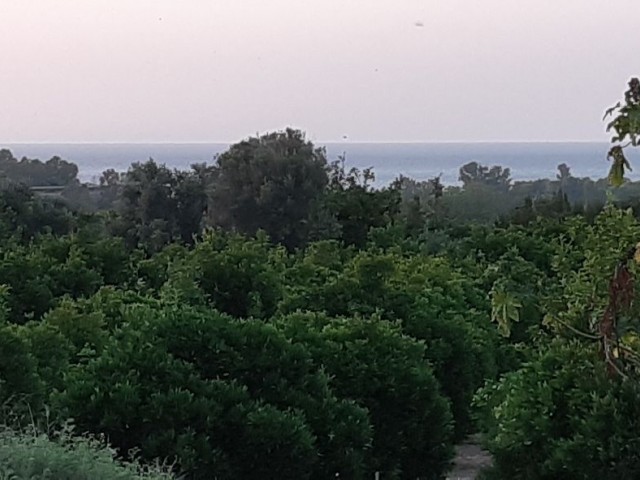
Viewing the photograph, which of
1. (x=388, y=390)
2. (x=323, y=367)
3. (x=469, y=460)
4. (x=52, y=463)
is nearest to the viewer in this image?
(x=52, y=463)

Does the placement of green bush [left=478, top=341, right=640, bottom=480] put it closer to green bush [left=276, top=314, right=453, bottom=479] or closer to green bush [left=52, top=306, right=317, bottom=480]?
green bush [left=276, top=314, right=453, bottom=479]

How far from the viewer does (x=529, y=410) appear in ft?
19.1

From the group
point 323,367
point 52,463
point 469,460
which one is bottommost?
point 469,460

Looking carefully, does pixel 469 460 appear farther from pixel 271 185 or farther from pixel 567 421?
pixel 271 185

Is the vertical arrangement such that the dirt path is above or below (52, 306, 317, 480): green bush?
below

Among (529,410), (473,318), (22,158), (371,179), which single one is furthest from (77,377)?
(22,158)

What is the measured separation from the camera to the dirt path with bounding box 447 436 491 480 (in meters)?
8.03

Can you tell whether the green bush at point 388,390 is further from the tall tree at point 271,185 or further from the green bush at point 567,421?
the tall tree at point 271,185

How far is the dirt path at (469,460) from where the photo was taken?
803 centimetres

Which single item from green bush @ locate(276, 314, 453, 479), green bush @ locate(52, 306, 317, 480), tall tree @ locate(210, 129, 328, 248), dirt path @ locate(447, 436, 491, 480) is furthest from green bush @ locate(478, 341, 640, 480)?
tall tree @ locate(210, 129, 328, 248)

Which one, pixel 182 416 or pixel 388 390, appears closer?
pixel 182 416

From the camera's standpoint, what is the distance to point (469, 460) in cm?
871

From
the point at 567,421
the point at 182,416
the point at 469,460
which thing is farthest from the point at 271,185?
the point at 182,416

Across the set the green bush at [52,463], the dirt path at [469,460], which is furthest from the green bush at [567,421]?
the green bush at [52,463]
